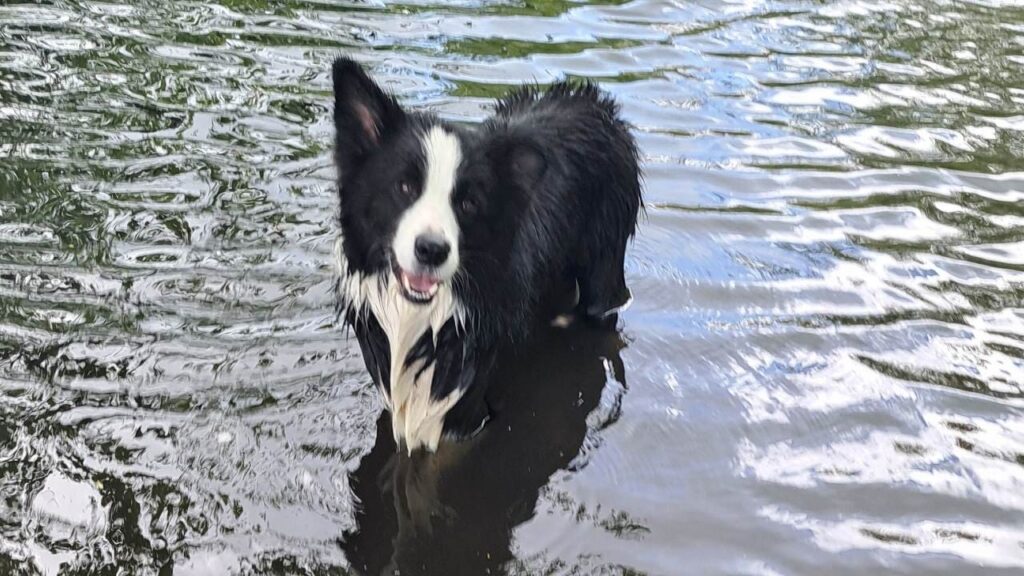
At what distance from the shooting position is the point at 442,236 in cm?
286

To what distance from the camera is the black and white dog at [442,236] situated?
2.98 meters

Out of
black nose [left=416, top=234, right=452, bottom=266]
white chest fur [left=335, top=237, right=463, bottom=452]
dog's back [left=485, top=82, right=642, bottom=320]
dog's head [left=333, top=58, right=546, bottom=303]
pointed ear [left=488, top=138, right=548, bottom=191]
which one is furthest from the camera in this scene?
dog's back [left=485, top=82, right=642, bottom=320]

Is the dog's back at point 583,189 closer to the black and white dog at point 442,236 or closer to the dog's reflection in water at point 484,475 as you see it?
the black and white dog at point 442,236

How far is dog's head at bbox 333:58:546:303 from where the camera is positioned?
2947 mm

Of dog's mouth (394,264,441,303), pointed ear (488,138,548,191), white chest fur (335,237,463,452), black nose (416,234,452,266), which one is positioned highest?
pointed ear (488,138,548,191)

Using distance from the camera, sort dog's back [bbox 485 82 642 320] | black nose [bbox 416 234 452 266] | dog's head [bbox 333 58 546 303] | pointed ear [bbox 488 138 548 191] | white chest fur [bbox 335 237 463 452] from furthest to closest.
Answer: dog's back [bbox 485 82 642 320] → white chest fur [bbox 335 237 463 452] → pointed ear [bbox 488 138 548 191] → dog's head [bbox 333 58 546 303] → black nose [bbox 416 234 452 266]

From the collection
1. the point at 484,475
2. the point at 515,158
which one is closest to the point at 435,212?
the point at 515,158

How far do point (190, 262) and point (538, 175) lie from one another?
2.17 meters

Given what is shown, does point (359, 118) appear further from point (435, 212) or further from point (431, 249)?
point (431, 249)

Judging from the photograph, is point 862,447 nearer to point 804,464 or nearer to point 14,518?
point 804,464

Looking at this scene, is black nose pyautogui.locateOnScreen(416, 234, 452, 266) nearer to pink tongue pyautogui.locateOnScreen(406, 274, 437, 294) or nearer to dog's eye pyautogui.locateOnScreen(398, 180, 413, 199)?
pink tongue pyautogui.locateOnScreen(406, 274, 437, 294)

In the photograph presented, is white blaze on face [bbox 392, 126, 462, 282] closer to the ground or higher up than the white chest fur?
higher up

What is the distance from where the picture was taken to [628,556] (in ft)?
10.4

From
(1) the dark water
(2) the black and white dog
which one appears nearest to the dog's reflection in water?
(1) the dark water
